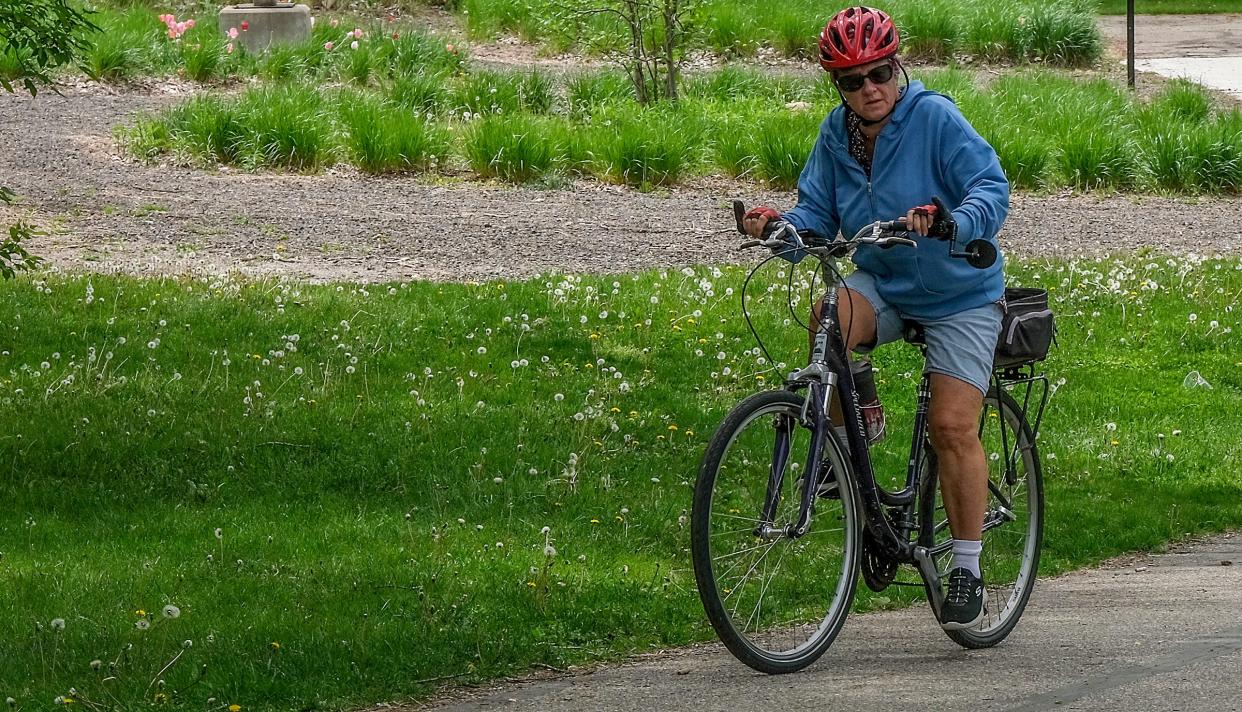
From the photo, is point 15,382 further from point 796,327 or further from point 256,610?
point 796,327

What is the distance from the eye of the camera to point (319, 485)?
690 centimetres

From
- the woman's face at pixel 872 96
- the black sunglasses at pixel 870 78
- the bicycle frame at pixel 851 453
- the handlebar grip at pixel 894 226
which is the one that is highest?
the black sunglasses at pixel 870 78

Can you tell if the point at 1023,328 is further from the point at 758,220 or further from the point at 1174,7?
the point at 1174,7

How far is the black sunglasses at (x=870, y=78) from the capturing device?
5.03 m

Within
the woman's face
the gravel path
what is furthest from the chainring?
the gravel path

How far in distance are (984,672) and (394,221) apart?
7502 mm

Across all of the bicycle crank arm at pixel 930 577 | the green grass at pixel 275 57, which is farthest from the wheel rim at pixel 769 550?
the green grass at pixel 275 57

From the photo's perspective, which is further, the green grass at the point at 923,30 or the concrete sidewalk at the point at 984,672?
the green grass at the point at 923,30

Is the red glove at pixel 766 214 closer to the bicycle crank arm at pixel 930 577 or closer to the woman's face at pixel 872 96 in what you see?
the woman's face at pixel 872 96

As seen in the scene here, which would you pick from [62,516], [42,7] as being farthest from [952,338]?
[42,7]

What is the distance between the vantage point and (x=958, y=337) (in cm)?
512

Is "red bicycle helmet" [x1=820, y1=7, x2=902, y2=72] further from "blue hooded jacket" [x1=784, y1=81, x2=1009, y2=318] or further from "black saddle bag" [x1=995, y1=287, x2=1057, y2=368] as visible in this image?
"black saddle bag" [x1=995, y1=287, x2=1057, y2=368]

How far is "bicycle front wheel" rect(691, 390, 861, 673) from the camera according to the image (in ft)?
15.4

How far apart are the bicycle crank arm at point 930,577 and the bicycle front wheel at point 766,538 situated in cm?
25
